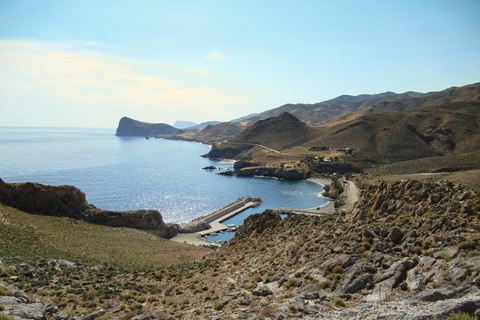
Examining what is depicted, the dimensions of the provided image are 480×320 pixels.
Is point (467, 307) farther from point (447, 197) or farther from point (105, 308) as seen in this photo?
point (105, 308)

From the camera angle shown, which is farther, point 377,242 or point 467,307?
point 377,242

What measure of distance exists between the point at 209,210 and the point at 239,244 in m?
60.3

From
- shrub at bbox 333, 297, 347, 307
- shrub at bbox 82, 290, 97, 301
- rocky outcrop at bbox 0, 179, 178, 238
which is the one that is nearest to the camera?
shrub at bbox 333, 297, 347, 307

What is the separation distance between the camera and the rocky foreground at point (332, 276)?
12.2 metres

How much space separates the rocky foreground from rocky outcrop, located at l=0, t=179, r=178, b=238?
26947mm

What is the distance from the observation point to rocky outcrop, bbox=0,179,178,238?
45.7 m

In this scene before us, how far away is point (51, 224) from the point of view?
137ft

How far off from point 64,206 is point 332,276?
160ft

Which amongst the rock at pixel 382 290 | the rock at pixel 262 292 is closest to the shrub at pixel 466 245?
the rock at pixel 382 290

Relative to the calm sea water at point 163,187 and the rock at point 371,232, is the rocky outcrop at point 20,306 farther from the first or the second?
the calm sea water at point 163,187

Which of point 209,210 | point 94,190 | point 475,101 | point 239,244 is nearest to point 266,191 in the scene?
point 209,210

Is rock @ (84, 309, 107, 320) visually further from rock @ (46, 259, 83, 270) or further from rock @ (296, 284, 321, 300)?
rock @ (46, 259, 83, 270)

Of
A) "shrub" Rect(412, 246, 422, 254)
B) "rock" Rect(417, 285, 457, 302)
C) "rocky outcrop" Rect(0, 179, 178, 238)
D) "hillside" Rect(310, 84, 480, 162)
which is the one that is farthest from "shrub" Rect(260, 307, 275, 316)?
"hillside" Rect(310, 84, 480, 162)

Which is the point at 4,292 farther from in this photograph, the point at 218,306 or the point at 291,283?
the point at 291,283
